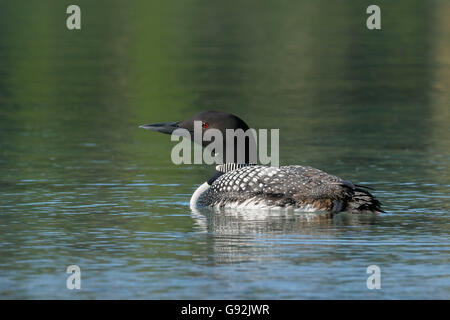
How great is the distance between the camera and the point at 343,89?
19.2 meters

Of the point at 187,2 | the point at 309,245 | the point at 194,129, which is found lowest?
the point at 309,245

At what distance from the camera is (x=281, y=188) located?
9.34 meters

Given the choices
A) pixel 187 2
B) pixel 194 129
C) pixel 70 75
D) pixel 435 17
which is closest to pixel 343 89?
pixel 70 75

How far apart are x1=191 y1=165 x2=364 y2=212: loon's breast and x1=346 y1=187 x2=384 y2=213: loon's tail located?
48 mm

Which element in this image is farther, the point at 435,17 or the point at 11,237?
the point at 435,17

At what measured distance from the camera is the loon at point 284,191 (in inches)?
360

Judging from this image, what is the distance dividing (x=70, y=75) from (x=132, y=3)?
800 inches

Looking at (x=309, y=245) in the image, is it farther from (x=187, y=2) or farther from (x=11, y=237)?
(x=187, y=2)

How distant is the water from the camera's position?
23.5 ft
